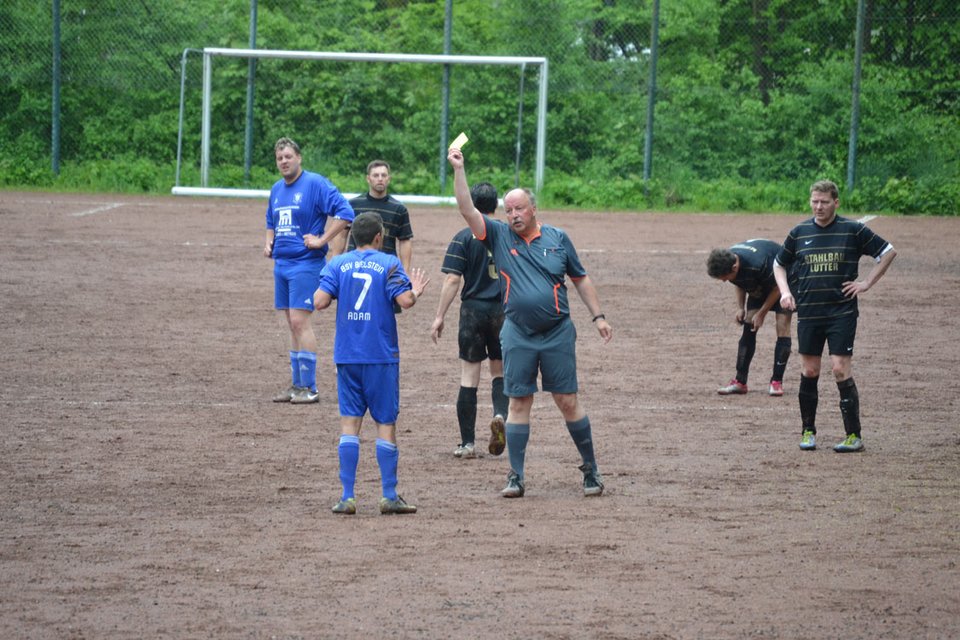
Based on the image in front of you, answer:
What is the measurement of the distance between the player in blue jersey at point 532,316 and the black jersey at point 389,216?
3.82 m

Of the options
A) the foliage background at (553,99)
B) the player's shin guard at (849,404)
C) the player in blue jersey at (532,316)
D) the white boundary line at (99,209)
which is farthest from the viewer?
the foliage background at (553,99)

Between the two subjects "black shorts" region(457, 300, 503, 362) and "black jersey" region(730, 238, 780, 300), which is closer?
"black shorts" region(457, 300, 503, 362)

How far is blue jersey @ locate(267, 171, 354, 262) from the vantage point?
1185 cm

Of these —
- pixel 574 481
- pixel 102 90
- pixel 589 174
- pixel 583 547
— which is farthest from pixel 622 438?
pixel 102 90

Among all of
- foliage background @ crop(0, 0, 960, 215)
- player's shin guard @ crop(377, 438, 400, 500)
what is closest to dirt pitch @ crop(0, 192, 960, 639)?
player's shin guard @ crop(377, 438, 400, 500)

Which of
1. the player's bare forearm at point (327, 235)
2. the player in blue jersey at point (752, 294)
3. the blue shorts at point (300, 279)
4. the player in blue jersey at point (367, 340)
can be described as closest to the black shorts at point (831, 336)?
the player in blue jersey at point (752, 294)

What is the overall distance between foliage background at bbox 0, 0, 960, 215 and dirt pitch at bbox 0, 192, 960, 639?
13141mm

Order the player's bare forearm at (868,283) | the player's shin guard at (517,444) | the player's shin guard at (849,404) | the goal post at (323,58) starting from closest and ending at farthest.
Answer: the player's shin guard at (517,444) < the player's bare forearm at (868,283) < the player's shin guard at (849,404) < the goal post at (323,58)

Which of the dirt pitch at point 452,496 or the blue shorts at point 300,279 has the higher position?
the blue shorts at point 300,279

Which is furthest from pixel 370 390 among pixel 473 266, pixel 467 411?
pixel 473 266

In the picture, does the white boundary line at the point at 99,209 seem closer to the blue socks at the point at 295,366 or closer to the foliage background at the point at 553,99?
the foliage background at the point at 553,99

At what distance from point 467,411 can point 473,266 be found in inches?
40.8

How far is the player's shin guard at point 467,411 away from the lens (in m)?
9.91

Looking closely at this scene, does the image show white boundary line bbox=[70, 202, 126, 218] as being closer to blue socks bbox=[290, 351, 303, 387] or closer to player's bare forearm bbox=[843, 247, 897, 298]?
blue socks bbox=[290, 351, 303, 387]
